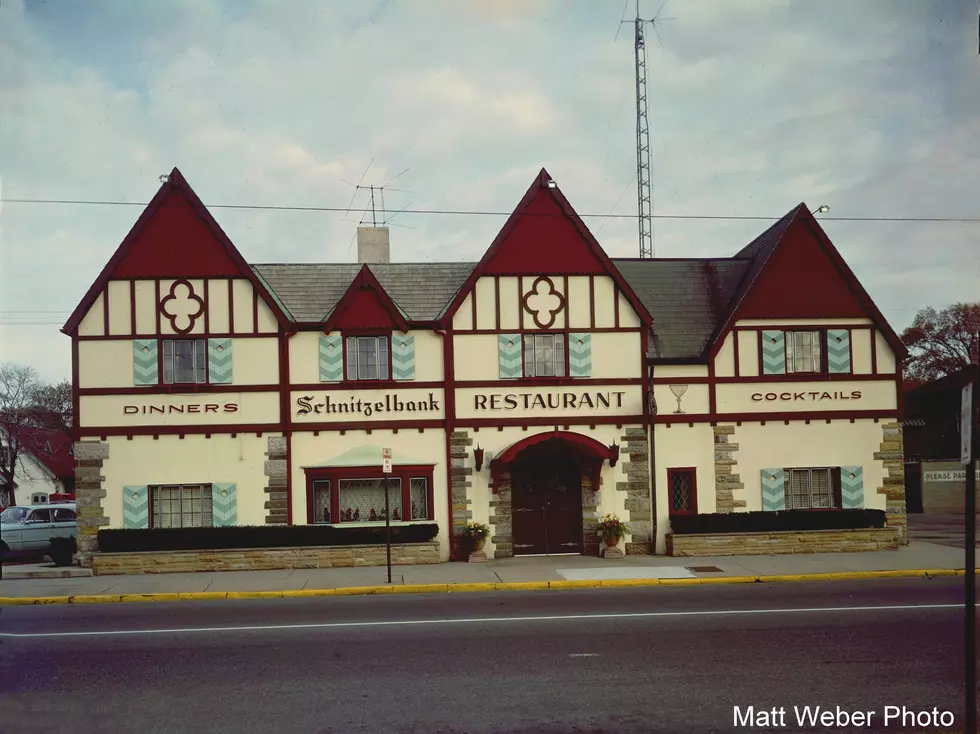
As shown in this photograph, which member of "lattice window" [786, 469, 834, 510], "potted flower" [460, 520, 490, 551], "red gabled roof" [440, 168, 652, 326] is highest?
"red gabled roof" [440, 168, 652, 326]

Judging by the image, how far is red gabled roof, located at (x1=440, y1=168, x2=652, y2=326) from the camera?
883 inches

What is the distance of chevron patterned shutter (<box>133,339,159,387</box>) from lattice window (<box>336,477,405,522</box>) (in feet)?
17.2

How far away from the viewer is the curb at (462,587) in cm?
1745

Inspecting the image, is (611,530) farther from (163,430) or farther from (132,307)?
(132,307)

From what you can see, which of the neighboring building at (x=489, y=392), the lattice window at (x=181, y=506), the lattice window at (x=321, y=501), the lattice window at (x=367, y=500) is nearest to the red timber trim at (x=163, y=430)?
the neighboring building at (x=489, y=392)

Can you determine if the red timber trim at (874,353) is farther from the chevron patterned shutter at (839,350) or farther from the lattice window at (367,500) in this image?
the lattice window at (367,500)

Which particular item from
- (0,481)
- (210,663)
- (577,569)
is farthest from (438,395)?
(0,481)

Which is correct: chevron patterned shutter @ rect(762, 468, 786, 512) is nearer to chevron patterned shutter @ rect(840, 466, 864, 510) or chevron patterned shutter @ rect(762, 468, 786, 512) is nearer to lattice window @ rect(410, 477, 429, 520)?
chevron patterned shutter @ rect(840, 466, 864, 510)

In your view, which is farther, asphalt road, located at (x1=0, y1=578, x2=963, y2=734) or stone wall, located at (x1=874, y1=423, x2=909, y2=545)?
stone wall, located at (x1=874, y1=423, x2=909, y2=545)

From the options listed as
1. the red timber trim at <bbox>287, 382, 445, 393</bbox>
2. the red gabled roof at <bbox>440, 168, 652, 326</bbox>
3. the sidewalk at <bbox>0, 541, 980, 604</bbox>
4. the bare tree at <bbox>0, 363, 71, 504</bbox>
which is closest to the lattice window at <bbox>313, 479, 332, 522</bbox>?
the sidewalk at <bbox>0, 541, 980, 604</bbox>

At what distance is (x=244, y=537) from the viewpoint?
2100 centimetres

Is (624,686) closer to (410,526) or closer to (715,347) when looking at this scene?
(410,526)

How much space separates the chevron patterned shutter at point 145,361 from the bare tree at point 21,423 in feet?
117

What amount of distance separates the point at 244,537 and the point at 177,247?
7.26m
